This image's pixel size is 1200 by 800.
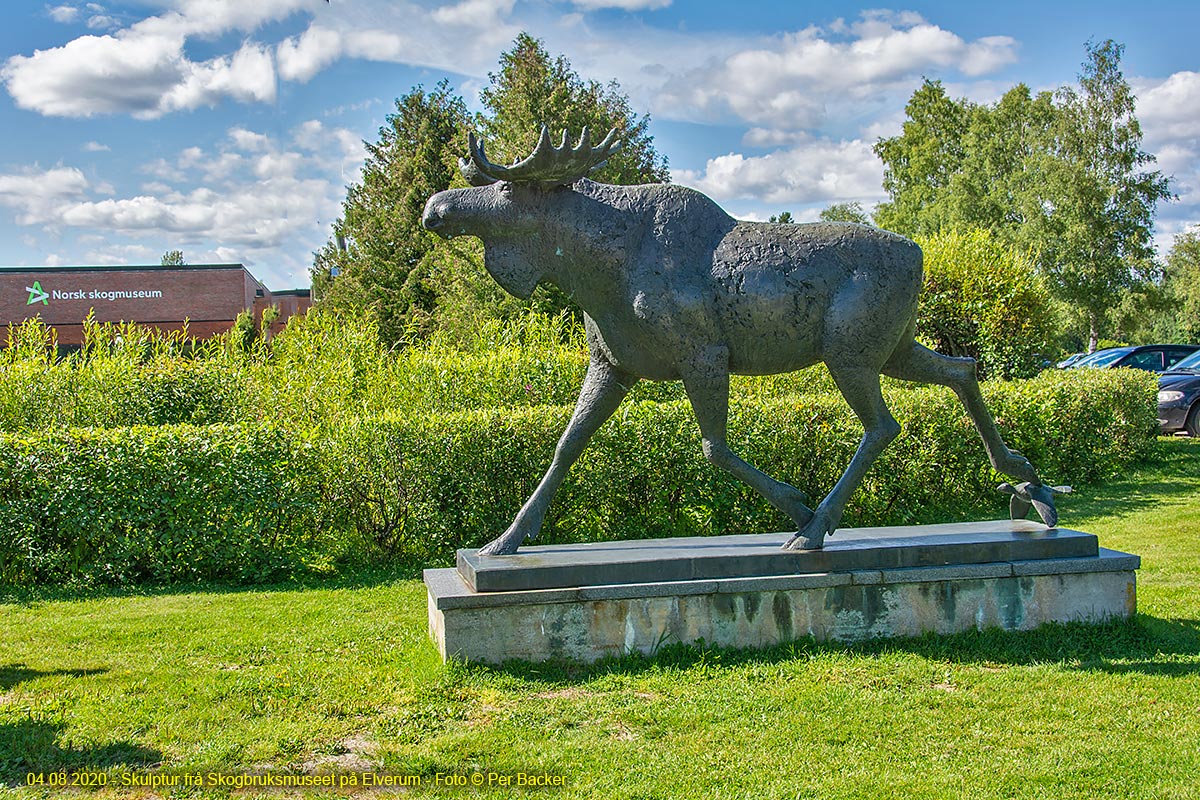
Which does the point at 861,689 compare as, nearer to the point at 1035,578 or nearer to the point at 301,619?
the point at 1035,578

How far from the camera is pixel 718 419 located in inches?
213

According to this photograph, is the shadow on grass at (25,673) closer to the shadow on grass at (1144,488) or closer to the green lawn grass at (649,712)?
the green lawn grass at (649,712)

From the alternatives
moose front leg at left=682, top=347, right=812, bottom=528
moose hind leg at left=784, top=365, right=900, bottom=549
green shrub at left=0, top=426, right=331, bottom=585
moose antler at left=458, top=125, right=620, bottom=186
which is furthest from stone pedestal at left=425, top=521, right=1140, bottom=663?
green shrub at left=0, top=426, right=331, bottom=585

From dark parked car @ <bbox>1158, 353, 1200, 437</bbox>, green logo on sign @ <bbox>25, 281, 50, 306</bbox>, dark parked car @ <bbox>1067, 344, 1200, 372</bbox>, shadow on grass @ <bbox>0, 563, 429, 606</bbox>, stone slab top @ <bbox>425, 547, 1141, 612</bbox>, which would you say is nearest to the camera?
stone slab top @ <bbox>425, 547, 1141, 612</bbox>

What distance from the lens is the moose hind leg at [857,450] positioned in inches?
214

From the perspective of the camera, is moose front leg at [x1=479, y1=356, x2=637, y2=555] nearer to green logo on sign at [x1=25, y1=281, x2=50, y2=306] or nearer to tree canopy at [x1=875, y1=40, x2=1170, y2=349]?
tree canopy at [x1=875, y1=40, x2=1170, y2=349]

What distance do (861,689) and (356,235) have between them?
2573 centimetres

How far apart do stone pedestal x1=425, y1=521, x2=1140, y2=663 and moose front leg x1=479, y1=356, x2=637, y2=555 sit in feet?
0.53

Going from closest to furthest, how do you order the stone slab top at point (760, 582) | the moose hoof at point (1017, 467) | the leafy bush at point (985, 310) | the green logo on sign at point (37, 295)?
the stone slab top at point (760, 582) → the moose hoof at point (1017, 467) → the leafy bush at point (985, 310) → the green logo on sign at point (37, 295)

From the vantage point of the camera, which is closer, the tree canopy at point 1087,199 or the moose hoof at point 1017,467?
the moose hoof at point 1017,467

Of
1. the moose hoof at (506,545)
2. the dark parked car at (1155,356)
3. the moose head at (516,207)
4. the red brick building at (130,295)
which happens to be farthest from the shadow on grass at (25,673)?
the red brick building at (130,295)

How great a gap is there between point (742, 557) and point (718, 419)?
75 centimetres

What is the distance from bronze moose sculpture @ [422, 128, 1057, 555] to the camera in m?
5.29

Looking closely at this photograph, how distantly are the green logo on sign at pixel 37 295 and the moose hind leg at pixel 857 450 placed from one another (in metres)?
47.3
